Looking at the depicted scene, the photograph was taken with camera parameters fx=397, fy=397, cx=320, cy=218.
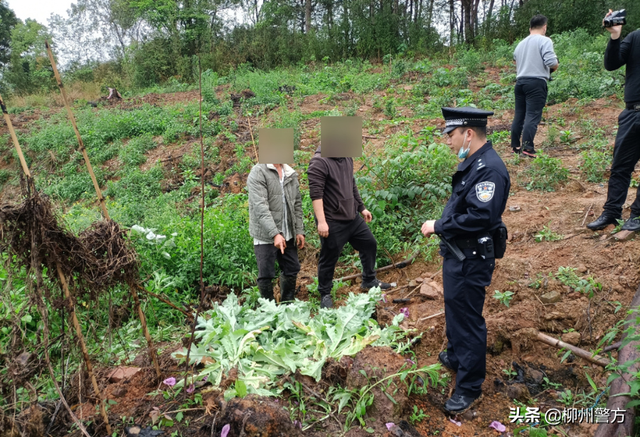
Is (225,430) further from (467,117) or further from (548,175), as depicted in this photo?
(548,175)

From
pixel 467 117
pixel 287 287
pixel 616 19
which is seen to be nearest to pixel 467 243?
pixel 467 117

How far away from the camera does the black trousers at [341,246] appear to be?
3713 mm

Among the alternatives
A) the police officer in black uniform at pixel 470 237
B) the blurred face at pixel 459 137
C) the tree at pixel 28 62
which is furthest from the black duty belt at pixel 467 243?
the tree at pixel 28 62

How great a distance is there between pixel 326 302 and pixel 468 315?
162 cm

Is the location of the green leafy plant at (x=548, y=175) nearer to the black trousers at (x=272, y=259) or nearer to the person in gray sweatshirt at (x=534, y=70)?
the person in gray sweatshirt at (x=534, y=70)

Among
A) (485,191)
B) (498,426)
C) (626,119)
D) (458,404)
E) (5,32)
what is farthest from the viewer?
(5,32)

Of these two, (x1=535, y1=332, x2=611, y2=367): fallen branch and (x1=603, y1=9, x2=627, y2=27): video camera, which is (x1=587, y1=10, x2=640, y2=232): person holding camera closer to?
(x1=603, y1=9, x2=627, y2=27): video camera

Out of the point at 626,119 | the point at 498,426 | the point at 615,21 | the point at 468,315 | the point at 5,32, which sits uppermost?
the point at 5,32

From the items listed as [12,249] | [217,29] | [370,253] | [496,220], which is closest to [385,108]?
[370,253]

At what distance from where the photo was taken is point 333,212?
3.66 meters

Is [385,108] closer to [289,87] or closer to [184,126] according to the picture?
[289,87]

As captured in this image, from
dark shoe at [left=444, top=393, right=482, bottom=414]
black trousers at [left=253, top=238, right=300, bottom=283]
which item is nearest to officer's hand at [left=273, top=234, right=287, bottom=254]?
black trousers at [left=253, top=238, right=300, bottom=283]

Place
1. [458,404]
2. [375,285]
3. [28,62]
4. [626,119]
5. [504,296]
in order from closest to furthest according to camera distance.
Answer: [458,404] < [504,296] < [626,119] < [375,285] < [28,62]

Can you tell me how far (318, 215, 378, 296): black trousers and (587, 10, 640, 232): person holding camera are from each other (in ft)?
7.74
